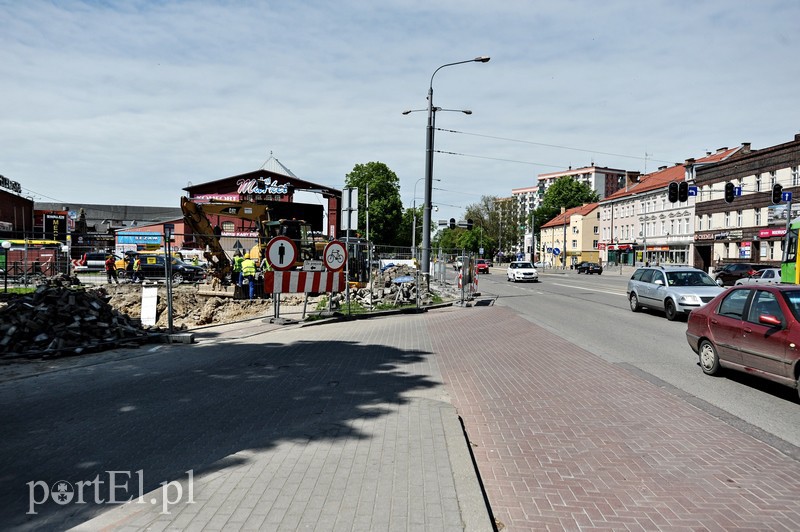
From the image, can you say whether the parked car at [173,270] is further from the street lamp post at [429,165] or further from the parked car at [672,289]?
the parked car at [672,289]

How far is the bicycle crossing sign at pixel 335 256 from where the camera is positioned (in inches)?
585

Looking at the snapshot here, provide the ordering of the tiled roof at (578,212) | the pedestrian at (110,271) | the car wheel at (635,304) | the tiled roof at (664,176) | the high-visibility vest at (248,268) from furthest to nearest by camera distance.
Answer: the tiled roof at (578,212)
the tiled roof at (664,176)
the pedestrian at (110,271)
the high-visibility vest at (248,268)
the car wheel at (635,304)

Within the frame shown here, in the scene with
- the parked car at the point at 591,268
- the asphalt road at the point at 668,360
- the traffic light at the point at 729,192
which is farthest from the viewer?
the parked car at the point at 591,268

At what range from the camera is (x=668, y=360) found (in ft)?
32.3

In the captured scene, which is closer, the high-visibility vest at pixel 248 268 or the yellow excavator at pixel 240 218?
the high-visibility vest at pixel 248 268

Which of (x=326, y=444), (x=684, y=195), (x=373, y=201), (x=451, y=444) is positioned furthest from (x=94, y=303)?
(x=373, y=201)

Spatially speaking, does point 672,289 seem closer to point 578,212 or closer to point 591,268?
point 591,268

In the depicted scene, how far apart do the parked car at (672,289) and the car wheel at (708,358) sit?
7532 millimetres

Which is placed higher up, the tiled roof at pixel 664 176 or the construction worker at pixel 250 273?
the tiled roof at pixel 664 176

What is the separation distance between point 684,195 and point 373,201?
51.8 meters

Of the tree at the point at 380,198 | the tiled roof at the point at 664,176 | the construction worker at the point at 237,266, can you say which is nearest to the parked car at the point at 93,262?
the construction worker at the point at 237,266

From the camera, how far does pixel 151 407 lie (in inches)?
255

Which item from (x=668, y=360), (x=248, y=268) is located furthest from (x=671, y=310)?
(x=248, y=268)

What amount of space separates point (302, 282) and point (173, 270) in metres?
18.7
